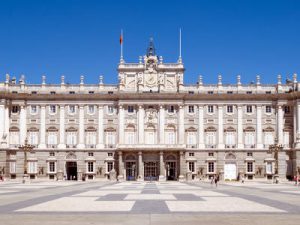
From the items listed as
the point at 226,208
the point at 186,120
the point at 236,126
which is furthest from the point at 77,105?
the point at 226,208

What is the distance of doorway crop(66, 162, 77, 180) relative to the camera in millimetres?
86875

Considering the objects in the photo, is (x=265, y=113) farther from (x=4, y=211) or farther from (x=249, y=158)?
(x=4, y=211)

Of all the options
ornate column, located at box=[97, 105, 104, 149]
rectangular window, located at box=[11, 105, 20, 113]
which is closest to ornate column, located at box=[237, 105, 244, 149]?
ornate column, located at box=[97, 105, 104, 149]

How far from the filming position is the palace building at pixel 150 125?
85.6 m

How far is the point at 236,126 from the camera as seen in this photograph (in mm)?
86625

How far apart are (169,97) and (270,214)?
6429cm

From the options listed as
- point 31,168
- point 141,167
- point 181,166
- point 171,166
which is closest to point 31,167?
point 31,168

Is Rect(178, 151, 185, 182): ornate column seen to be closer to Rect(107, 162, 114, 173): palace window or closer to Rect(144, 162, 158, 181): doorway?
Rect(144, 162, 158, 181): doorway

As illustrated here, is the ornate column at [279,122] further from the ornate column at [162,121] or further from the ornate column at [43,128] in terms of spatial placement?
the ornate column at [43,128]

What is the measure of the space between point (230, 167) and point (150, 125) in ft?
49.1

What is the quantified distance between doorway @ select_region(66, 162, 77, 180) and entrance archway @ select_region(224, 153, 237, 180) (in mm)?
25025

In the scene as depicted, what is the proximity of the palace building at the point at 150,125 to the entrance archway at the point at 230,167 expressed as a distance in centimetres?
17

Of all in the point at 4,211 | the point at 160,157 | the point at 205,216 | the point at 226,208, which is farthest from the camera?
the point at 160,157

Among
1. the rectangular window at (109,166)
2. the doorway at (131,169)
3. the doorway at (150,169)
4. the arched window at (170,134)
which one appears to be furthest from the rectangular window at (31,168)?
the arched window at (170,134)
